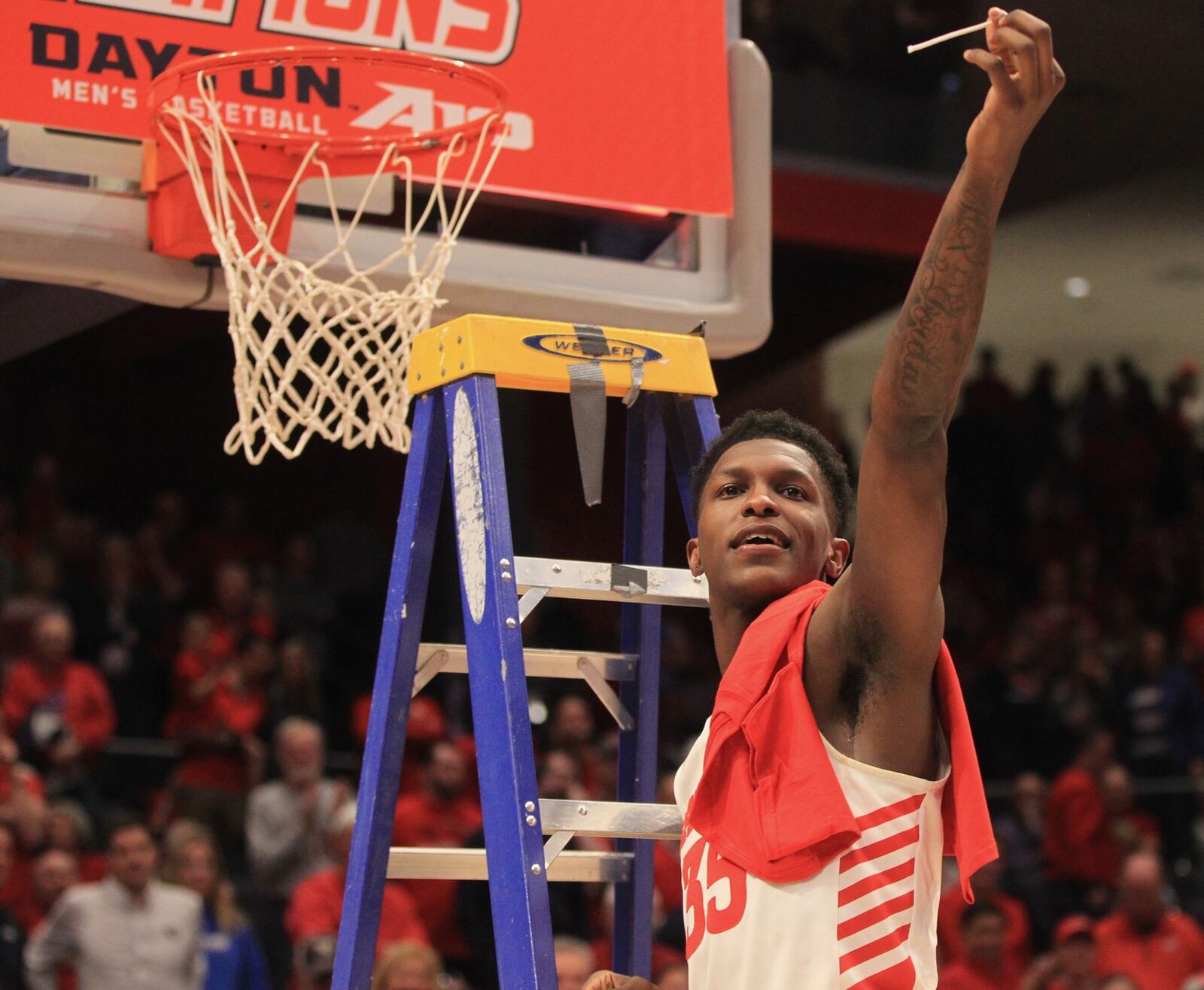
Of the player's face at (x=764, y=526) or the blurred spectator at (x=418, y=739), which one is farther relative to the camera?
the blurred spectator at (x=418, y=739)

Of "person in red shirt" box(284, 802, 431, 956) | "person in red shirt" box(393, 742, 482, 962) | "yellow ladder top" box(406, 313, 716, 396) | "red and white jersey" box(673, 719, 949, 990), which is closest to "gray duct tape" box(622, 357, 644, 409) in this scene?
"yellow ladder top" box(406, 313, 716, 396)

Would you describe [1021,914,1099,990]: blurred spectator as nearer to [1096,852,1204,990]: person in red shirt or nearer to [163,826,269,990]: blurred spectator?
[1096,852,1204,990]: person in red shirt

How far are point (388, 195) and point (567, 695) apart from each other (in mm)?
5377

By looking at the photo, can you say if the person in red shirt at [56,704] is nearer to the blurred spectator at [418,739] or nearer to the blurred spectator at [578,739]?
the blurred spectator at [418,739]

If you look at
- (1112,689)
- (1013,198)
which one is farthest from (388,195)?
(1013,198)

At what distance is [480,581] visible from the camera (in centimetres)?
280

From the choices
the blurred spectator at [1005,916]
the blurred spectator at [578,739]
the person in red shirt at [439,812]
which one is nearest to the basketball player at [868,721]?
the person in red shirt at [439,812]

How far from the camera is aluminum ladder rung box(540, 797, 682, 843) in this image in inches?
108

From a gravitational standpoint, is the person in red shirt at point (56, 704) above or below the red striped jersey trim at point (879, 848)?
below

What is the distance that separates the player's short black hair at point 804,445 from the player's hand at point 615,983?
730 millimetres

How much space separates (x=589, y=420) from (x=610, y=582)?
286mm

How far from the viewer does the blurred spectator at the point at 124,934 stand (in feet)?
20.6

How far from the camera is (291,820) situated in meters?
7.29

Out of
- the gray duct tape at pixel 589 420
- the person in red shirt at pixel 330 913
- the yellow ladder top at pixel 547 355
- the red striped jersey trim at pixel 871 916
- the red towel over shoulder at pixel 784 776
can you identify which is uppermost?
the yellow ladder top at pixel 547 355
